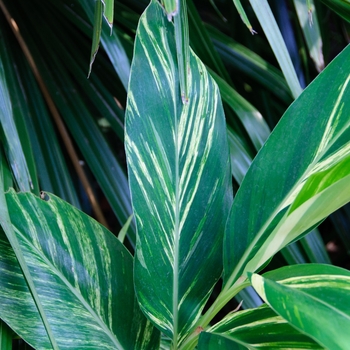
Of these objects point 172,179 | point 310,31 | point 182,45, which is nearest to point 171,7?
point 182,45

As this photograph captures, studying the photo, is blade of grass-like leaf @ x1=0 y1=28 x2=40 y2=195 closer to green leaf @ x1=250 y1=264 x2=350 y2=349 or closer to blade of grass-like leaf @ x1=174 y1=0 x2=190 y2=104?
blade of grass-like leaf @ x1=174 y1=0 x2=190 y2=104

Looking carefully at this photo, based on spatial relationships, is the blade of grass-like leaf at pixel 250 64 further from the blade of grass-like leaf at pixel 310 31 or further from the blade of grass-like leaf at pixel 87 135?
the blade of grass-like leaf at pixel 87 135

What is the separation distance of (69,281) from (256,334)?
0.20 m

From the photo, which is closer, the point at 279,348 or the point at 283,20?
the point at 279,348

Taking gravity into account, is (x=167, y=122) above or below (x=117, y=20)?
below

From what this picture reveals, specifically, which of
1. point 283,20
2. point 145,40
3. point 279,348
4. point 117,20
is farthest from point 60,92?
point 279,348

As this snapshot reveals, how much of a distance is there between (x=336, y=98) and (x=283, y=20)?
23.5 inches

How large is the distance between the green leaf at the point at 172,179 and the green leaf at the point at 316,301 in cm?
11

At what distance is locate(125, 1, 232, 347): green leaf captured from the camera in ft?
1.35

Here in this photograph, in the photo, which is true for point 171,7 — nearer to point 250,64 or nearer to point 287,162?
point 287,162

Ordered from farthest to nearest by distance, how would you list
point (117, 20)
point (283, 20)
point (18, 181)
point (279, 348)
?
point (283, 20) → point (117, 20) → point (18, 181) → point (279, 348)

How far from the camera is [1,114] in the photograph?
490 mm

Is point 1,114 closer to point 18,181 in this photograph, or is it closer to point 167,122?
point 18,181

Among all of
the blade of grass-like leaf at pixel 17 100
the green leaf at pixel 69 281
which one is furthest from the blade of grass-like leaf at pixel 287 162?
the blade of grass-like leaf at pixel 17 100
